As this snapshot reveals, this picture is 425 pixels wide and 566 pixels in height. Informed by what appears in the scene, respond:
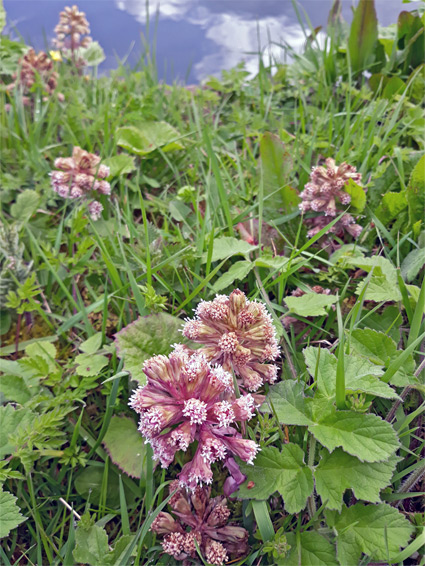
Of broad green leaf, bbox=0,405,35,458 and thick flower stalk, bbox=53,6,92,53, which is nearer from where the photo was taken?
broad green leaf, bbox=0,405,35,458

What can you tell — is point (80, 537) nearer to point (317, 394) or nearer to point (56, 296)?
point (317, 394)

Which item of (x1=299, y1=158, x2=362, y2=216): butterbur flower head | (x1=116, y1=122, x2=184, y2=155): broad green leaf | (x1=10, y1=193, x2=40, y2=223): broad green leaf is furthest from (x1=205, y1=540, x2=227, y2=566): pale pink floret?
(x1=116, y1=122, x2=184, y2=155): broad green leaf

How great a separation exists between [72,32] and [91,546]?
5.47 m

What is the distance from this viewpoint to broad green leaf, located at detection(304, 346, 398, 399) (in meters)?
1.53

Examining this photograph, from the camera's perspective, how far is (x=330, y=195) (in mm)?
2336

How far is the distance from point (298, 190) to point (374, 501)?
5.89ft

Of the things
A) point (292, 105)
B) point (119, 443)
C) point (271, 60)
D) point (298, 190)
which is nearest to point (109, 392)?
point (119, 443)

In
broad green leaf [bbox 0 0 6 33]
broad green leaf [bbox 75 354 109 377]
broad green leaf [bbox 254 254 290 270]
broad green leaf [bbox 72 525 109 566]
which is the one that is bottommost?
broad green leaf [bbox 72 525 109 566]

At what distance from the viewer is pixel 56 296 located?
2.50 m

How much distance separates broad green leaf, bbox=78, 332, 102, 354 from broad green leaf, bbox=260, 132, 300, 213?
119 centimetres

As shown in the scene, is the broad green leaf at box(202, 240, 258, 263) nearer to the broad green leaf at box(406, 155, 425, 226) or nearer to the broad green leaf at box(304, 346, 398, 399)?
the broad green leaf at box(304, 346, 398, 399)

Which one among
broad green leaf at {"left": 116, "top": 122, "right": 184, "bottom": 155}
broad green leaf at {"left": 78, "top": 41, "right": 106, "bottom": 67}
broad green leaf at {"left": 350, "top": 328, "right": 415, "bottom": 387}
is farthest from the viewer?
broad green leaf at {"left": 78, "top": 41, "right": 106, "bottom": 67}

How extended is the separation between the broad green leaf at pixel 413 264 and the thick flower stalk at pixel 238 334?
33.7 inches

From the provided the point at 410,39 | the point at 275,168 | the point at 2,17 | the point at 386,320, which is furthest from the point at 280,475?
the point at 2,17
